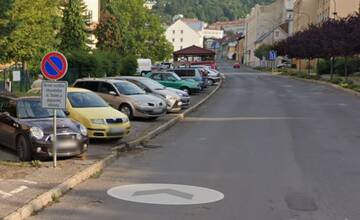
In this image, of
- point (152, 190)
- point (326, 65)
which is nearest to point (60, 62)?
point (152, 190)

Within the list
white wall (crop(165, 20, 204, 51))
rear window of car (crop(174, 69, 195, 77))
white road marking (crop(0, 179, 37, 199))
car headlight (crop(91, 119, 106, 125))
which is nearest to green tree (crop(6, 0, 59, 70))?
rear window of car (crop(174, 69, 195, 77))

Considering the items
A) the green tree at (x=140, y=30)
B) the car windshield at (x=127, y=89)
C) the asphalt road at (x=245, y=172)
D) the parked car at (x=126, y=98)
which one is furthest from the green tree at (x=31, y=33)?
the green tree at (x=140, y=30)

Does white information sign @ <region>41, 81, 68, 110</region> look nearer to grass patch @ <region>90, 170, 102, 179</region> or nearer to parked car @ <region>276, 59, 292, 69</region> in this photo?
grass patch @ <region>90, 170, 102, 179</region>

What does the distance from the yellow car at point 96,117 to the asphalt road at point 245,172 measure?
1.11 m

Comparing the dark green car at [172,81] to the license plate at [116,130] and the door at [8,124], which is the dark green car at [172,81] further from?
the door at [8,124]

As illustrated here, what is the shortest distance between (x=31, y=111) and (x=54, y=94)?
2021 mm

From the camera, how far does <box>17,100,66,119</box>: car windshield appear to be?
12992 mm

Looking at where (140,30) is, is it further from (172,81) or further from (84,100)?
(84,100)

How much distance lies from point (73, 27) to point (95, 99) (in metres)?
35.8

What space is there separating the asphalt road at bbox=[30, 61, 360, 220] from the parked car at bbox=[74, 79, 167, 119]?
1136 mm

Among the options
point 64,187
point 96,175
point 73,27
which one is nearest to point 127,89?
point 96,175

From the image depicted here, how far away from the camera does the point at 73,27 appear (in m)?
51.0

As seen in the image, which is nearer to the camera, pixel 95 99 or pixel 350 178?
pixel 350 178

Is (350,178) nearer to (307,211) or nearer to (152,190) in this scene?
(307,211)
